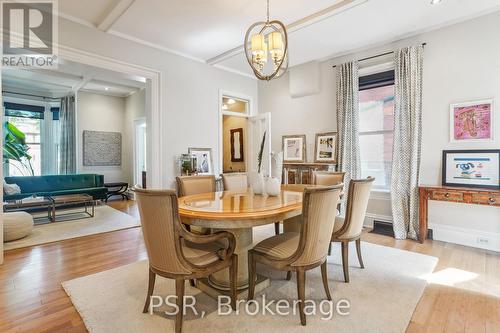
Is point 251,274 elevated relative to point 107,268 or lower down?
elevated

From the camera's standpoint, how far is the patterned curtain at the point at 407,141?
3.69 m

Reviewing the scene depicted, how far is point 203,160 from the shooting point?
16.2 feet

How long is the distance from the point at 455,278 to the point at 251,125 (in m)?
4.22

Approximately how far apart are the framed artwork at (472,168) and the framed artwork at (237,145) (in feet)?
13.6

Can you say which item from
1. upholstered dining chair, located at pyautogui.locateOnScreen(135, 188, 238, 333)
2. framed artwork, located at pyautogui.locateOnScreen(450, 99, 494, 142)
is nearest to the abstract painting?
upholstered dining chair, located at pyautogui.locateOnScreen(135, 188, 238, 333)

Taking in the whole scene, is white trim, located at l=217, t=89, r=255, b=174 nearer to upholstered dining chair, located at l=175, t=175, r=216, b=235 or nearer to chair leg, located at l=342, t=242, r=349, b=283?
upholstered dining chair, located at l=175, t=175, r=216, b=235

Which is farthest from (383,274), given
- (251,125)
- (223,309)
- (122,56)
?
(122,56)

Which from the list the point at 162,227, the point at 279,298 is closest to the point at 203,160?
the point at 279,298

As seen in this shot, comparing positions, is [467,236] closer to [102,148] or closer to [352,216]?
[352,216]

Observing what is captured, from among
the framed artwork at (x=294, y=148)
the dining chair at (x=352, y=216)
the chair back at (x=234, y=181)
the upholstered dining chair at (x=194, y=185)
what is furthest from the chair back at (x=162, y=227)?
the framed artwork at (x=294, y=148)

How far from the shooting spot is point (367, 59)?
168 inches

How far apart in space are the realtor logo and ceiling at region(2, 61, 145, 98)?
1970mm

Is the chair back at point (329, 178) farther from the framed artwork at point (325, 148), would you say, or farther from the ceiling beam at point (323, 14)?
the ceiling beam at point (323, 14)

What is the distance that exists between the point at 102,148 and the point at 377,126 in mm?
7061
